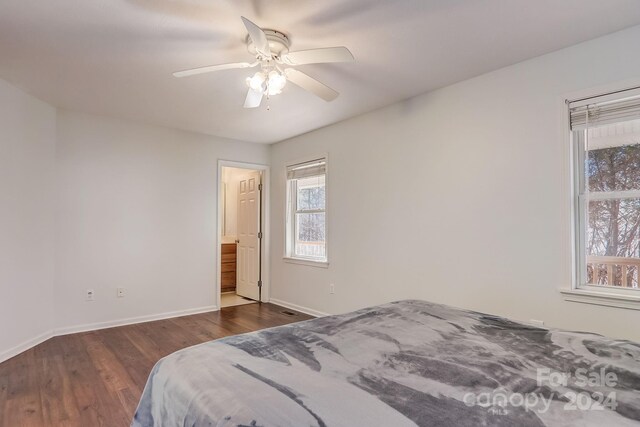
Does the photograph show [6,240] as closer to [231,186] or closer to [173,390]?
[173,390]

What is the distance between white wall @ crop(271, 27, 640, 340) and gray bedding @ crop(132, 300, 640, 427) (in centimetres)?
101

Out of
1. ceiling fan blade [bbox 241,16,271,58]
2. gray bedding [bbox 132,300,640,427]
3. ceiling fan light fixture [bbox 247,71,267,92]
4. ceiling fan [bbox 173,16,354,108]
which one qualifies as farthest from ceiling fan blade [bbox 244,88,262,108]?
gray bedding [bbox 132,300,640,427]

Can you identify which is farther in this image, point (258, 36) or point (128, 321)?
point (128, 321)

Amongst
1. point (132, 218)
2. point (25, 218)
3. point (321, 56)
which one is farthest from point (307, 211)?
point (25, 218)

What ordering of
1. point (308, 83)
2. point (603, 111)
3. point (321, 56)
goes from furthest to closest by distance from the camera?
point (308, 83), point (603, 111), point (321, 56)

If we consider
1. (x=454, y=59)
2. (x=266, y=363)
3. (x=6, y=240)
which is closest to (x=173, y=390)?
(x=266, y=363)

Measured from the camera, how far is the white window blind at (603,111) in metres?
2.12

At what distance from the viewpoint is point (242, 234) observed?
5.60 meters

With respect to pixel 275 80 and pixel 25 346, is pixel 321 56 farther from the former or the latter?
pixel 25 346

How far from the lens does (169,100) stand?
3.29 metres

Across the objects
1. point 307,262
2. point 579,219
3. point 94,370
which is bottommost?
point 94,370

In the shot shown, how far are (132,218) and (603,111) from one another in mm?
4575

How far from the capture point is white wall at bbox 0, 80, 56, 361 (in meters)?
2.90

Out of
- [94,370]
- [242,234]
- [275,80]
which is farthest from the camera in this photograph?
[242,234]
